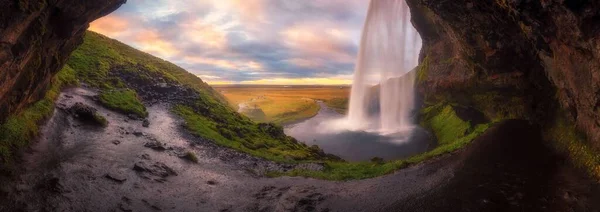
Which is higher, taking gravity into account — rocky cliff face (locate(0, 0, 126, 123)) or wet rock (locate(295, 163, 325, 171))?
rocky cliff face (locate(0, 0, 126, 123))

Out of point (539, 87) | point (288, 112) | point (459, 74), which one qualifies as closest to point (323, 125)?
point (288, 112)

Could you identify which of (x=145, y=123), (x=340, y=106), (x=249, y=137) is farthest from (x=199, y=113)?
(x=340, y=106)

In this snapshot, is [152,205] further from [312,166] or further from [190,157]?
[312,166]

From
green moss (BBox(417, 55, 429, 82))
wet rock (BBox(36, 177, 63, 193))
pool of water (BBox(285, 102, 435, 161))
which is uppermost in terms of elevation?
green moss (BBox(417, 55, 429, 82))

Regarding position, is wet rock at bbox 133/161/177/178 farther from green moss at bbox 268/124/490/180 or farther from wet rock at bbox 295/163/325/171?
wet rock at bbox 295/163/325/171

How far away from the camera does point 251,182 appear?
68.2 feet

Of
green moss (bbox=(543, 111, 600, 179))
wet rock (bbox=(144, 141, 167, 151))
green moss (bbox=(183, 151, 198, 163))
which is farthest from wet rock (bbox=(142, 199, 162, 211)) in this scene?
green moss (bbox=(543, 111, 600, 179))

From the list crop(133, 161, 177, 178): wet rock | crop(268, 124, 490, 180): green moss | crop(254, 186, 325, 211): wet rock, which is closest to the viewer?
crop(254, 186, 325, 211): wet rock

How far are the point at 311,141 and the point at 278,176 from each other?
1064 inches

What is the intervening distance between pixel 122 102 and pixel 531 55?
35.6 m

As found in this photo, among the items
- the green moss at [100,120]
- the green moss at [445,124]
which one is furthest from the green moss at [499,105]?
the green moss at [100,120]

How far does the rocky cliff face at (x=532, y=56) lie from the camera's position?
13.7 m

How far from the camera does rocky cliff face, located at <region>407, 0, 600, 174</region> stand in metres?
13.7

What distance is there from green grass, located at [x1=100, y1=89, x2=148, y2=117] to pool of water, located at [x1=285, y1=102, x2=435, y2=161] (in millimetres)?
21984
